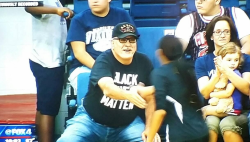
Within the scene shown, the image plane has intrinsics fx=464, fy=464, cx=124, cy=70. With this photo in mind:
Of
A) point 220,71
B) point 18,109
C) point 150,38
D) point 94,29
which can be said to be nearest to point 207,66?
point 220,71

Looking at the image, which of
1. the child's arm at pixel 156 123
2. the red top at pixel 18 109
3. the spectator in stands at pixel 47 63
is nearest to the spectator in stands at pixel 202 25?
the child's arm at pixel 156 123

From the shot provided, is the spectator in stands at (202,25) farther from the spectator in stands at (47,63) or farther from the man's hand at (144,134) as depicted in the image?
the spectator in stands at (47,63)

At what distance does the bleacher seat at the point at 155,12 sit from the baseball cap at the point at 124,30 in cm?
36

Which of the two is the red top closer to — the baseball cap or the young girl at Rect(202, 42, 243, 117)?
the baseball cap

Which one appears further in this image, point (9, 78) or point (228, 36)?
point (9, 78)

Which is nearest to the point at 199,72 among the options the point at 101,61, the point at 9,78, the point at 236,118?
the point at 236,118

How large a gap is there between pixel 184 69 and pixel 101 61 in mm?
352

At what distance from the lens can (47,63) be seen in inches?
89.0

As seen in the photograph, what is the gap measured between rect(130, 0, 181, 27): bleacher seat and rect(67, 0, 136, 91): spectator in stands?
25 centimetres

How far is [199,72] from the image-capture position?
201 cm

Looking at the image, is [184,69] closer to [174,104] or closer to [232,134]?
[174,104]

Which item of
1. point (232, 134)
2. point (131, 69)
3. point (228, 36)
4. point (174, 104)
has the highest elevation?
point (228, 36)

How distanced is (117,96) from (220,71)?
0.45m

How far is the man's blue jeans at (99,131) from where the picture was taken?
76.5 inches
